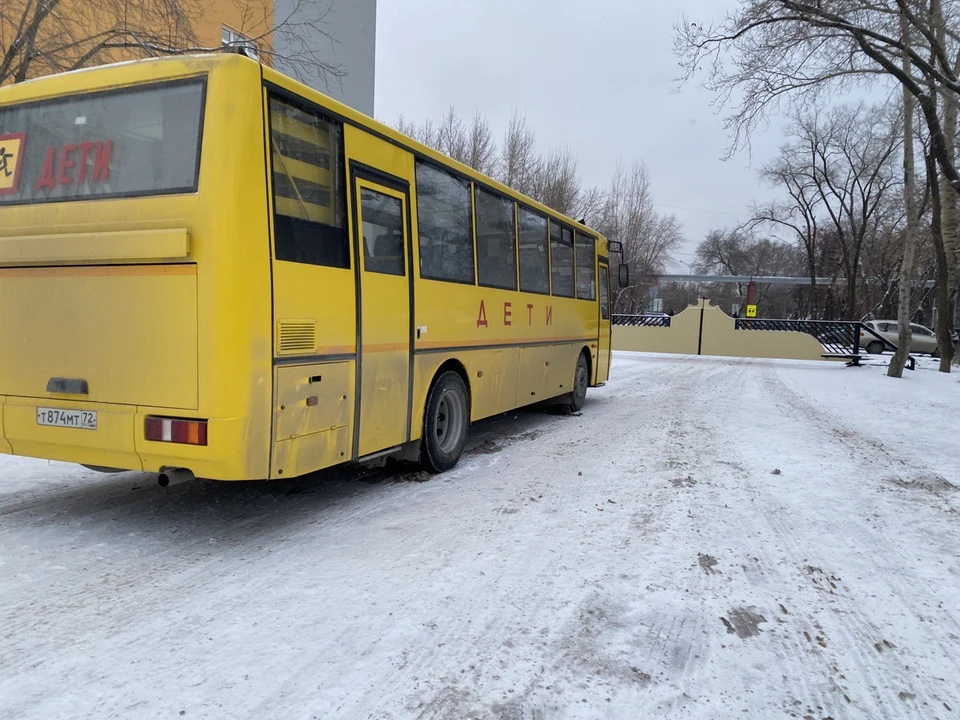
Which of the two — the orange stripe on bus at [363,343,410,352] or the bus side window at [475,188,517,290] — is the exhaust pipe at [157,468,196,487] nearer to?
the orange stripe on bus at [363,343,410,352]

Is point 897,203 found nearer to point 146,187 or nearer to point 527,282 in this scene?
point 527,282

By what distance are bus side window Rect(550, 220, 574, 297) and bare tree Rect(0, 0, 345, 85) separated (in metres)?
5.00

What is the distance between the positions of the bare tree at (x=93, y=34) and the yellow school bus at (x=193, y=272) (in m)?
6.12

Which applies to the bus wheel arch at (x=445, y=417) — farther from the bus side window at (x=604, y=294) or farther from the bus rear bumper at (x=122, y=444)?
the bus side window at (x=604, y=294)

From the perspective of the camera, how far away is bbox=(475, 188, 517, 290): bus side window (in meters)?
7.21

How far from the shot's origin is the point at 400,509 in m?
5.31

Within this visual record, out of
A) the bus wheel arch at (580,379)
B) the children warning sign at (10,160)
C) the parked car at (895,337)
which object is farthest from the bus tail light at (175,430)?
the parked car at (895,337)

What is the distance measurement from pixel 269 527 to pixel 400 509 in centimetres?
104

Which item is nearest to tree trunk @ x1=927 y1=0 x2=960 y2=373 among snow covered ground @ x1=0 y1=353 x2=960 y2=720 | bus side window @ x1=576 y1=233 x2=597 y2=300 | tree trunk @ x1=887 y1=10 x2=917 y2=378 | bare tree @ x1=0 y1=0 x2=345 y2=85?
tree trunk @ x1=887 y1=10 x2=917 y2=378

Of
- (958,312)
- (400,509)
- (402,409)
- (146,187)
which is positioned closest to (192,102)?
(146,187)

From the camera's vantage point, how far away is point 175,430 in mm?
4035

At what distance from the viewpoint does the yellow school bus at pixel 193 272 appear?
3.96 metres

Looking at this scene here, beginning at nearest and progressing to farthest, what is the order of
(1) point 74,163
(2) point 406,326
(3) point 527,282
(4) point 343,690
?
(4) point 343,690
(1) point 74,163
(2) point 406,326
(3) point 527,282

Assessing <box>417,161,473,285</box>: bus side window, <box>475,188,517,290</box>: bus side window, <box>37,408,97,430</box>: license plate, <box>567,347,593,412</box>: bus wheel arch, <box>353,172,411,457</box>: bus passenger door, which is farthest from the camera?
<box>567,347,593,412</box>: bus wheel arch
